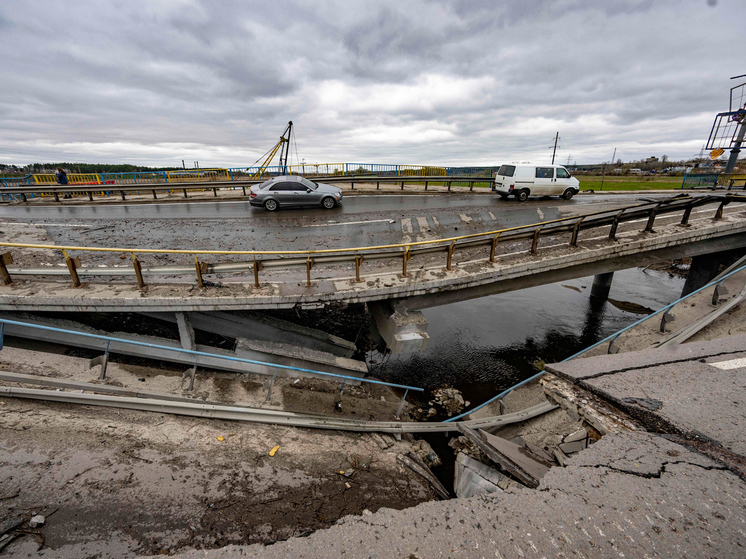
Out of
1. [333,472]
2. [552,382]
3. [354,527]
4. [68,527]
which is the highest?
[552,382]

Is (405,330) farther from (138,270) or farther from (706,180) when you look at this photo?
(706,180)

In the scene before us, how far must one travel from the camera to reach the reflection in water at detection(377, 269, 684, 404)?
9.59m

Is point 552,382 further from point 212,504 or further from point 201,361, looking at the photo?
point 201,361

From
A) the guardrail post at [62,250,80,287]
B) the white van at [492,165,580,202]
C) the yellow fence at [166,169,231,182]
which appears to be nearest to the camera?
the guardrail post at [62,250,80,287]

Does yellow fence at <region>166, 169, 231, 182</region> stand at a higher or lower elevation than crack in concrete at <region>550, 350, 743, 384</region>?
higher

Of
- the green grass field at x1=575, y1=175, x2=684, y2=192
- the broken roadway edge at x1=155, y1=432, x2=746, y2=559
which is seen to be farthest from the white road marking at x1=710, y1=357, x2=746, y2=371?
the green grass field at x1=575, y1=175, x2=684, y2=192

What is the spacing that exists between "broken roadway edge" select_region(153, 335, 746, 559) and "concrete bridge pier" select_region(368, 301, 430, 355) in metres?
4.80

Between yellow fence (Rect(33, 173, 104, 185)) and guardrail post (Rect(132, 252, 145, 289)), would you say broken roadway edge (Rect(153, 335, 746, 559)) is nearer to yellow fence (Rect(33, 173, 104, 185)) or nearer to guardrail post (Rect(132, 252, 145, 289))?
guardrail post (Rect(132, 252, 145, 289))

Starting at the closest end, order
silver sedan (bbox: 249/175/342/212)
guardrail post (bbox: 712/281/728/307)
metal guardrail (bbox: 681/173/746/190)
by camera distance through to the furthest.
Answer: guardrail post (bbox: 712/281/728/307), silver sedan (bbox: 249/175/342/212), metal guardrail (bbox: 681/173/746/190)

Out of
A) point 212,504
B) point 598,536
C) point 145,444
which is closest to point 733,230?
point 598,536

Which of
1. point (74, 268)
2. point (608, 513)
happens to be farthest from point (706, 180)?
point (74, 268)

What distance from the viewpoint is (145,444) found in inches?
153

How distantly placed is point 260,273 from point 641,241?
10.8 metres

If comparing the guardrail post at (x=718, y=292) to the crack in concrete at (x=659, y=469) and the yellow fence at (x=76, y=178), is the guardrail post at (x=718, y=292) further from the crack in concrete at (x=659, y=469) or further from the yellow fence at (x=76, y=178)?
the yellow fence at (x=76, y=178)
